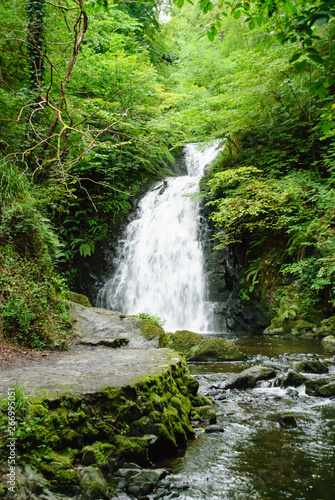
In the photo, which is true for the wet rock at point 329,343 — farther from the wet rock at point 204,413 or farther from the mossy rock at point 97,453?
the mossy rock at point 97,453

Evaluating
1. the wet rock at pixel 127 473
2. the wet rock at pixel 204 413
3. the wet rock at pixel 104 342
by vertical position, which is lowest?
the wet rock at pixel 204 413

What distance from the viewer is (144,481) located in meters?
2.51

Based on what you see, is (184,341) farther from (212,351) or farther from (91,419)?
(91,419)

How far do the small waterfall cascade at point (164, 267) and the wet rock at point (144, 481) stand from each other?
856 centimetres

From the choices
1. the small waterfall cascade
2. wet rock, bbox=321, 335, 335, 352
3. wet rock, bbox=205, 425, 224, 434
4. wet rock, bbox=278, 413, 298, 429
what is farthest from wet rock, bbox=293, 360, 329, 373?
the small waterfall cascade


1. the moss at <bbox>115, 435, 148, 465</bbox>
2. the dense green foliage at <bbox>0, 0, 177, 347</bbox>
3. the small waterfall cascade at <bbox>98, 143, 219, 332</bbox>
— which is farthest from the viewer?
the small waterfall cascade at <bbox>98, 143, 219, 332</bbox>

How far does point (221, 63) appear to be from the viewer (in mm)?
15219

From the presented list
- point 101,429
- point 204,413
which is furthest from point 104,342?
point 101,429

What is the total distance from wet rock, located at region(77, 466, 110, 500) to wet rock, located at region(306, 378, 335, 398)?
376 centimetres

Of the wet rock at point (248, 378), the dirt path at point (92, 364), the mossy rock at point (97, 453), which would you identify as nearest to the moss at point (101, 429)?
the mossy rock at point (97, 453)

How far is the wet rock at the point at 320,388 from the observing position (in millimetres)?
4898

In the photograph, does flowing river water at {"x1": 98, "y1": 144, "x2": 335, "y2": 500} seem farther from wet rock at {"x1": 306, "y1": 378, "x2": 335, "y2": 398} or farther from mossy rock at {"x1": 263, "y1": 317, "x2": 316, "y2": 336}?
mossy rock at {"x1": 263, "y1": 317, "x2": 316, "y2": 336}

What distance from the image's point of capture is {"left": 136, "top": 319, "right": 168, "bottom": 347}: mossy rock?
574 cm

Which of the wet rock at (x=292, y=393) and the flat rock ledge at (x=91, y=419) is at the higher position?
the flat rock ledge at (x=91, y=419)
